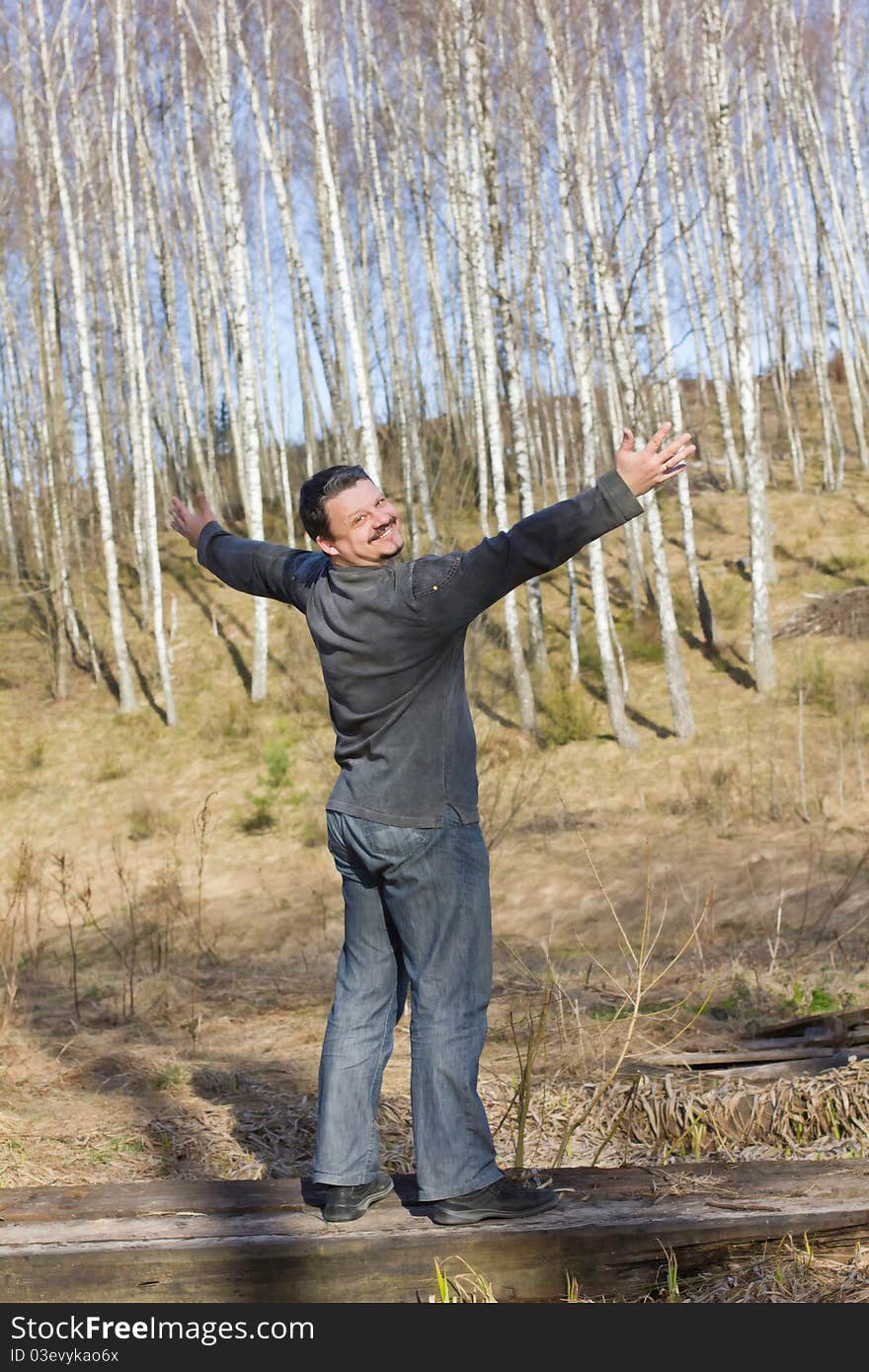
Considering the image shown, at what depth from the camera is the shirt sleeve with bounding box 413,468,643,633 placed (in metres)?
2.35

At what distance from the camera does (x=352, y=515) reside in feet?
8.74

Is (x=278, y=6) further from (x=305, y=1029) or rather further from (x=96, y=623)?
(x=305, y=1029)

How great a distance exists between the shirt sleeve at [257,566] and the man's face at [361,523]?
0.93 feet

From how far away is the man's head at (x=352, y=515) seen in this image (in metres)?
2.66

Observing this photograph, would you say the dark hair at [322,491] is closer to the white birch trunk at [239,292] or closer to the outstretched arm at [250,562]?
the outstretched arm at [250,562]

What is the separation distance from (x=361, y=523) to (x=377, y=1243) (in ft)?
5.16

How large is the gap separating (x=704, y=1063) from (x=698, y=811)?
642 cm

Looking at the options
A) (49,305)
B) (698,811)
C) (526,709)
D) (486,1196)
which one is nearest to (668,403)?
(526,709)

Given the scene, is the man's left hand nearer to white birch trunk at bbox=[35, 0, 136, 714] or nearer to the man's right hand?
the man's right hand

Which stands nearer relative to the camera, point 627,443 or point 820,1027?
point 627,443

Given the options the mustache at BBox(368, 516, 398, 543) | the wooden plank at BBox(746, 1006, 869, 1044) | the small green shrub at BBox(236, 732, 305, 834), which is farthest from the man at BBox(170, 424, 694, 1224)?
the small green shrub at BBox(236, 732, 305, 834)

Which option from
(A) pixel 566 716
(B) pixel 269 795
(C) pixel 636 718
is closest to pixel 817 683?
(C) pixel 636 718

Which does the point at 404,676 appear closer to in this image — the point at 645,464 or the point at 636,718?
the point at 645,464

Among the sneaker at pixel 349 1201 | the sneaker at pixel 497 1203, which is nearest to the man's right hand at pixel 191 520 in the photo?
the sneaker at pixel 349 1201
